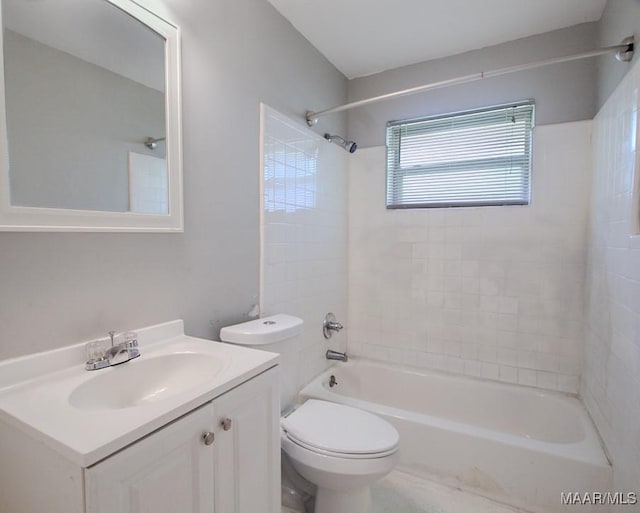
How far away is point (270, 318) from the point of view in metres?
1.59

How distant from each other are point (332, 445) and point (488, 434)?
0.82 m

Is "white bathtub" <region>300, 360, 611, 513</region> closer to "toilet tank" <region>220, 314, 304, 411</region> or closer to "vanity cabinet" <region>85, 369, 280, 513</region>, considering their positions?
"toilet tank" <region>220, 314, 304, 411</region>

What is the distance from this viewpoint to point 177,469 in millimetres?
765

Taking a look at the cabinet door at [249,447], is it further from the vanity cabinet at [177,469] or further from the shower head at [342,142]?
the shower head at [342,142]

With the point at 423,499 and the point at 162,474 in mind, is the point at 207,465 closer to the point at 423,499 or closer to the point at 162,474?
the point at 162,474

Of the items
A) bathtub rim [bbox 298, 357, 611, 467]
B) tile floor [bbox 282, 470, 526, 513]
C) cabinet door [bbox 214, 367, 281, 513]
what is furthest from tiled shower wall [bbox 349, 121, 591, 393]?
cabinet door [bbox 214, 367, 281, 513]

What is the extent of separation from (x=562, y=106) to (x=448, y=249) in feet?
3.48

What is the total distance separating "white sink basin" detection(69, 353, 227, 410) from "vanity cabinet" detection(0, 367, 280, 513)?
0.44ft

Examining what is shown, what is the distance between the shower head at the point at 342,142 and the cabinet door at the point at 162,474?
6.03 ft

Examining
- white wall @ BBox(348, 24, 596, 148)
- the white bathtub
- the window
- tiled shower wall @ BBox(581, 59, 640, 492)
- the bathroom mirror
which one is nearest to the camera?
the bathroom mirror

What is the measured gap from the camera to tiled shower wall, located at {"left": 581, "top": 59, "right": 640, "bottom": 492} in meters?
1.22

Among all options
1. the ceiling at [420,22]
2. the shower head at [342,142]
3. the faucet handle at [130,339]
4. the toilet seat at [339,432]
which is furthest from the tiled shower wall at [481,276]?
the faucet handle at [130,339]

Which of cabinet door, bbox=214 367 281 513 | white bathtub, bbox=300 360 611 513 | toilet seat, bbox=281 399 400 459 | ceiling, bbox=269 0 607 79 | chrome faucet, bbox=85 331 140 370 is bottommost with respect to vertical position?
white bathtub, bbox=300 360 611 513

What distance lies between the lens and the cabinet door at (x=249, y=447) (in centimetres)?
89
